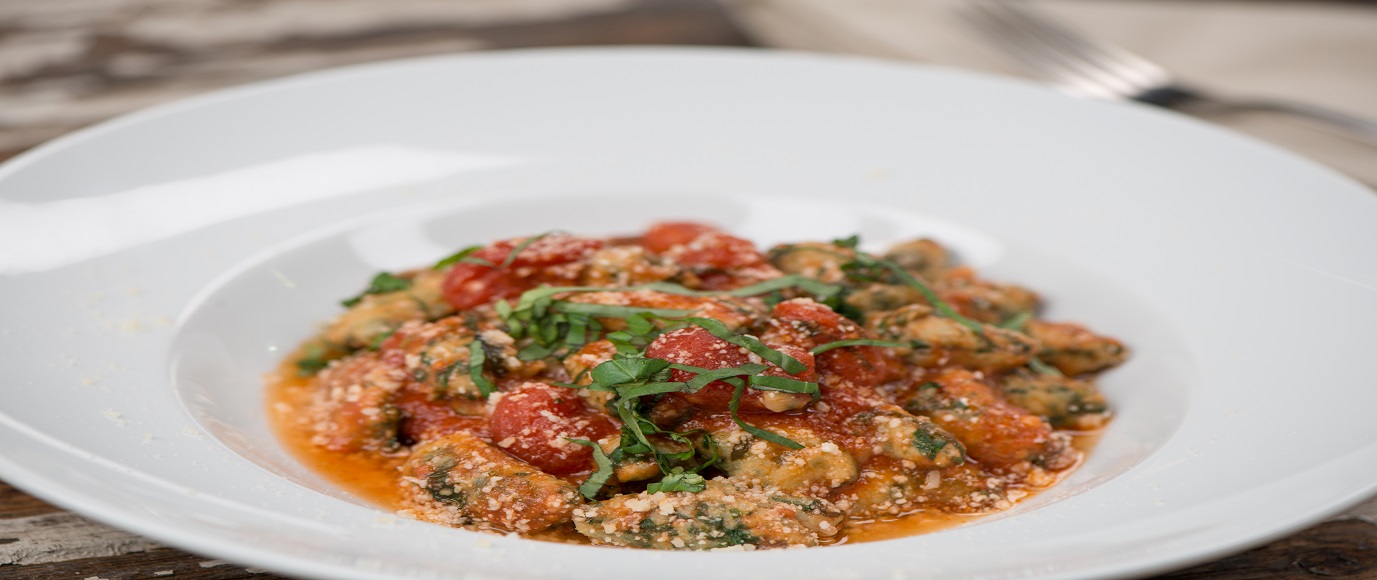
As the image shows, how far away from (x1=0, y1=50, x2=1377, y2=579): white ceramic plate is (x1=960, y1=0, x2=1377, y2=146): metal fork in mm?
569

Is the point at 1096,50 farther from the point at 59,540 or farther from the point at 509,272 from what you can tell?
the point at 59,540

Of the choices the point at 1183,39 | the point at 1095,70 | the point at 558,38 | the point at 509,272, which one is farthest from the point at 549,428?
the point at 1183,39

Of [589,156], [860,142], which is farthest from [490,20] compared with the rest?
[860,142]

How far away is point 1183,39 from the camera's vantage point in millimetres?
4164

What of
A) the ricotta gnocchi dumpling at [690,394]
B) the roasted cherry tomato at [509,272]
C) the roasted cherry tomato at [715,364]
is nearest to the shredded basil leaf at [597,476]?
the ricotta gnocchi dumpling at [690,394]

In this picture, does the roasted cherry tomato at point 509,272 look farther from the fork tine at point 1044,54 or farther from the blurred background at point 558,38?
the fork tine at point 1044,54

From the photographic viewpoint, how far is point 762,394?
76.4 inches

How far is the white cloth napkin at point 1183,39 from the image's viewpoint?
3.75 metres

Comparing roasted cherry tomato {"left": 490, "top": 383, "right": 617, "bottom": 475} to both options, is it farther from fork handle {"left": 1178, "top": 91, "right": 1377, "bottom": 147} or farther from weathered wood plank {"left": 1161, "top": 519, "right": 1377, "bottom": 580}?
fork handle {"left": 1178, "top": 91, "right": 1377, "bottom": 147}

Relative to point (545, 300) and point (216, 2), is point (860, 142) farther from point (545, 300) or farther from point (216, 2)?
point (216, 2)

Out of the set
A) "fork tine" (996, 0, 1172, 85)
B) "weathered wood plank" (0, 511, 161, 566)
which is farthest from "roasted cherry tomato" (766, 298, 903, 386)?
"fork tine" (996, 0, 1172, 85)

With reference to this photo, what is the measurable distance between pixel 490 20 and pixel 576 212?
1851mm

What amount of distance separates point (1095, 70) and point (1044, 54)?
0.56 feet

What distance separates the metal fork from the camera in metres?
3.52
